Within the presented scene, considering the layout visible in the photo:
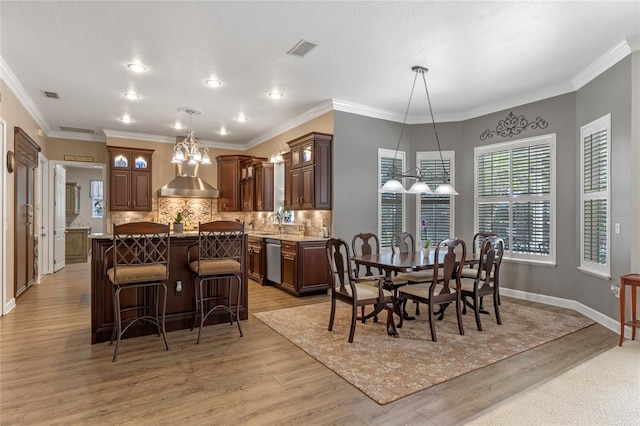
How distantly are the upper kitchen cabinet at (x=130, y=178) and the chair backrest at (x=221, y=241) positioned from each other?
14.8 ft

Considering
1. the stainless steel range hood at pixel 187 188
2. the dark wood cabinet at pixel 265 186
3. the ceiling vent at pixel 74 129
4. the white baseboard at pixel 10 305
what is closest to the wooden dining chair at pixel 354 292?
the dark wood cabinet at pixel 265 186

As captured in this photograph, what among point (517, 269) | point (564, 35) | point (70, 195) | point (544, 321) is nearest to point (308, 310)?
point (544, 321)

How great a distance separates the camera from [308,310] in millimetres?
4797

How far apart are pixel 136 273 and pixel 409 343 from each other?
267 cm

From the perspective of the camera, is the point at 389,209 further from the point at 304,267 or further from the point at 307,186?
the point at 304,267

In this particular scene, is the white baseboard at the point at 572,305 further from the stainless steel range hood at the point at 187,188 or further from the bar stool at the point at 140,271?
the stainless steel range hood at the point at 187,188

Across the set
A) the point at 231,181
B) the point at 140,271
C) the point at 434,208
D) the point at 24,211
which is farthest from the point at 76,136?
the point at 434,208

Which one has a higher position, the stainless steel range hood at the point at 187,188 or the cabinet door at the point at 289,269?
the stainless steel range hood at the point at 187,188

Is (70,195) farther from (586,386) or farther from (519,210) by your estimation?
(586,386)

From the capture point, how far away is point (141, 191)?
7.82 metres

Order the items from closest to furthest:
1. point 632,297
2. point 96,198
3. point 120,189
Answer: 1. point 632,297
2. point 120,189
3. point 96,198

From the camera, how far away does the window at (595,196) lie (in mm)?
4172

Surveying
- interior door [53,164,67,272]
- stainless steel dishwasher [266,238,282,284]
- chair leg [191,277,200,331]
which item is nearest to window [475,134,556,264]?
stainless steel dishwasher [266,238,282,284]

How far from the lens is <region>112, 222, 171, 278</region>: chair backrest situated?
334 cm
